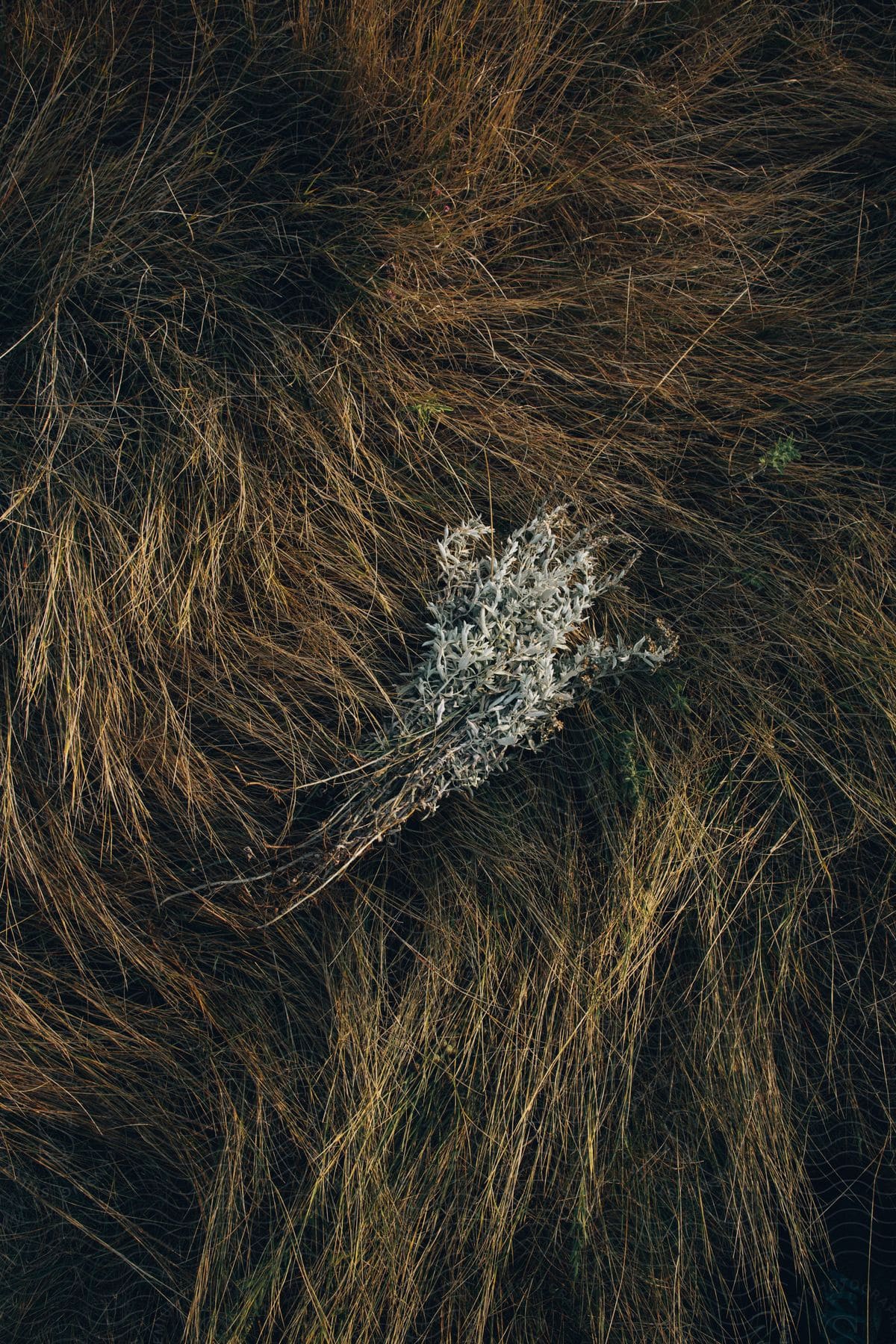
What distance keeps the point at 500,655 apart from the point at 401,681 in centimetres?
27

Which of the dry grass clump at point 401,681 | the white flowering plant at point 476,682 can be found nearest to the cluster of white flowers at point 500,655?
the white flowering plant at point 476,682

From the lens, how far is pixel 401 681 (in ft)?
6.86

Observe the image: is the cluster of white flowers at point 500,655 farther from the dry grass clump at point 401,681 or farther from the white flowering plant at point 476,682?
the dry grass clump at point 401,681

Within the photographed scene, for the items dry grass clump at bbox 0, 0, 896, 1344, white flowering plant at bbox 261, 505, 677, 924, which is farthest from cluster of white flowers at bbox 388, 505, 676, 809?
dry grass clump at bbox 0, 0, 896, 1344

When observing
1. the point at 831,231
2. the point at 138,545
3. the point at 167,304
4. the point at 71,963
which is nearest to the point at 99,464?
the point at 138,545

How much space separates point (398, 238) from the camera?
203 cm

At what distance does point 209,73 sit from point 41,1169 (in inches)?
103

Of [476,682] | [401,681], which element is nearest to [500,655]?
[476,682]

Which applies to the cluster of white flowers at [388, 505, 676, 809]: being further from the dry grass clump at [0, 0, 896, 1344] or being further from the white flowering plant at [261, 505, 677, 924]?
the dry grass clump at [0, 0, 896, 1344]

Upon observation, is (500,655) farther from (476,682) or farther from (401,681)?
(401,681)

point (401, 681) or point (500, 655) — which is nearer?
point (500, 655)

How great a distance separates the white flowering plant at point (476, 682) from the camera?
Result: 6.38 feet

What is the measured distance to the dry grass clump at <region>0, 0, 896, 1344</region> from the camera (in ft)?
6.48

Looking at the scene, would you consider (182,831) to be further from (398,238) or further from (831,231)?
(831,231)
